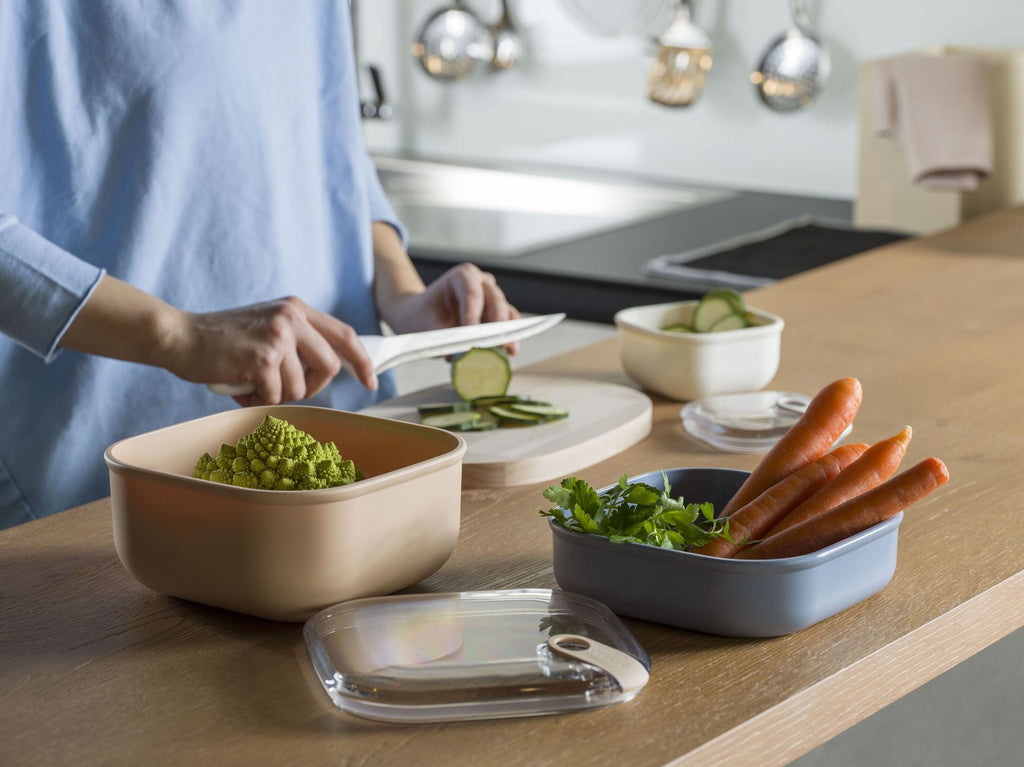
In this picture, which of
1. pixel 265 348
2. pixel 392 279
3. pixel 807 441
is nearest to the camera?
pixel 807 441

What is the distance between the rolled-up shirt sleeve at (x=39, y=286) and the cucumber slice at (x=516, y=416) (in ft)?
1.10

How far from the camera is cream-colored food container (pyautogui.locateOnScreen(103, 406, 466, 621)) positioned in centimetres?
74

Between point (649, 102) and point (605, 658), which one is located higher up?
point (649, 102)

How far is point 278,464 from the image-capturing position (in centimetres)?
78

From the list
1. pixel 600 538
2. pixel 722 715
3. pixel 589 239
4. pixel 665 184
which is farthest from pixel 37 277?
pixel 665 184

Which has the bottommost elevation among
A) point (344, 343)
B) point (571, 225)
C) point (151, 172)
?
point (571, 225)

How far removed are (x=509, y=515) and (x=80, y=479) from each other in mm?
486

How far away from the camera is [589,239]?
267 centimetres

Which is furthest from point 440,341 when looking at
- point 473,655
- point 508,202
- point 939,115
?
point 508,202

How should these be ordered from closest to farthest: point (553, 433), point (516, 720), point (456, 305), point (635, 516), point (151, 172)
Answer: point (516, 720) < point (635, 516) < point (553, 433) < point (151, 172) < point (456, 305)

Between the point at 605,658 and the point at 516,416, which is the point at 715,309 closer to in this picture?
the point at 516,416

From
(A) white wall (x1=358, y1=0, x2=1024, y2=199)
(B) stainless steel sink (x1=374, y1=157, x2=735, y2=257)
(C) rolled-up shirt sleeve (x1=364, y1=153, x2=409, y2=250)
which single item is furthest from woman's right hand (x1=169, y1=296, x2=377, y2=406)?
(A) white wall (x1=358, y1=0, x2=1024, y2=199)

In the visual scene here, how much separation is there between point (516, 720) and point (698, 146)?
2689 mm

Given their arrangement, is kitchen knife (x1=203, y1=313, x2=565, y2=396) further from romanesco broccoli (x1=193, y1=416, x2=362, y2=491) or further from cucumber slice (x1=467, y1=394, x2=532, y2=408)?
romanesco broccoli (x1=193, y1=416, x2=362, y2=491)
